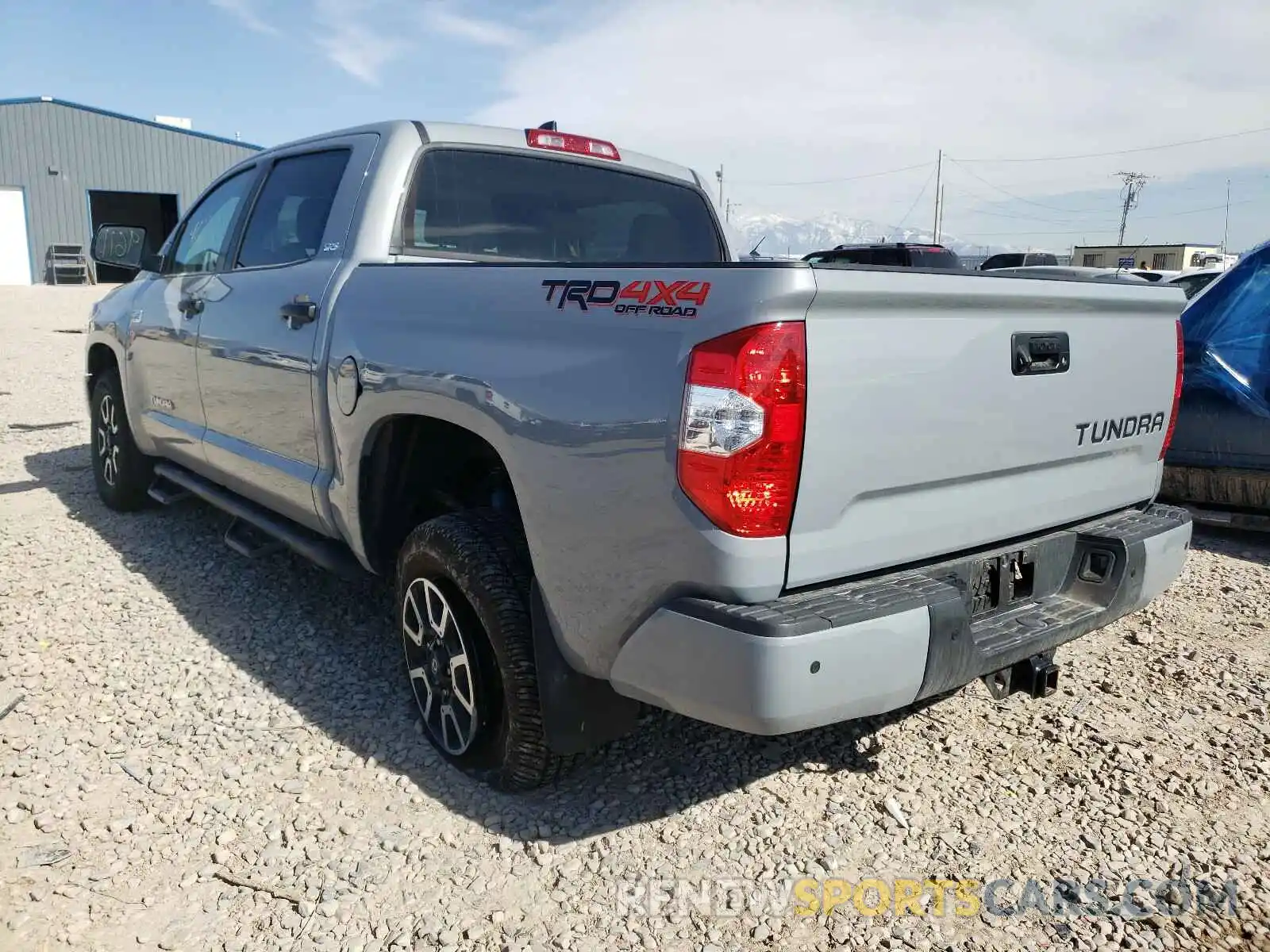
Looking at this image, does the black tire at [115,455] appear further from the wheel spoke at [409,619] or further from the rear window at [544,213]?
the wheel spoke at [409,619]

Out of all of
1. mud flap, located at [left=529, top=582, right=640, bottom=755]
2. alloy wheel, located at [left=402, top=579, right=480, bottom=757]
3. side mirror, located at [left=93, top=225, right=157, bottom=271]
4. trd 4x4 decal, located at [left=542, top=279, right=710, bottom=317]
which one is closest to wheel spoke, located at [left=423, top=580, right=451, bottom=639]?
Result: alloy wheel, located at [left=402, top=579, right=480, bottom=757]

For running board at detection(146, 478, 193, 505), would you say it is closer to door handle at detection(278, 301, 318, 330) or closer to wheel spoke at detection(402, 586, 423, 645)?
door handle at detection(278, 301, 318, 330)

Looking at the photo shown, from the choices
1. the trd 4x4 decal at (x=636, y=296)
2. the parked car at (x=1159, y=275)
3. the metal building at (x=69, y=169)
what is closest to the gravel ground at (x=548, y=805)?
the trd 4x4 decal at (x=636, y=296)

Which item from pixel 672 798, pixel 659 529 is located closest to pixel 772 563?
pixel 659 529

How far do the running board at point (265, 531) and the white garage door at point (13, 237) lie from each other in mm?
30801

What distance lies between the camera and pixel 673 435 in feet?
6.69

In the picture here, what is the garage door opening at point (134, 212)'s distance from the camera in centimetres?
3381

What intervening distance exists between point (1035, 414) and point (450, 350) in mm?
1557

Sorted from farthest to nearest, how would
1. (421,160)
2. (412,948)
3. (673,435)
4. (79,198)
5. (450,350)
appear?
1. (79,198)
2. (421,160)
3. (450,350)
4. (412,948)
5. (673,435)

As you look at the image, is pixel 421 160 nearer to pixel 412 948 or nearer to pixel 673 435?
pixel 673 435

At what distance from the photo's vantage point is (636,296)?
2172 millimetres

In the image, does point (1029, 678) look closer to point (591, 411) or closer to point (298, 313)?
point (591, 411)

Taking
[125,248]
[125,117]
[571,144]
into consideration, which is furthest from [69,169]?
[571,144]

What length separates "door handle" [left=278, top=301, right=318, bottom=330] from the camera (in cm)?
331
